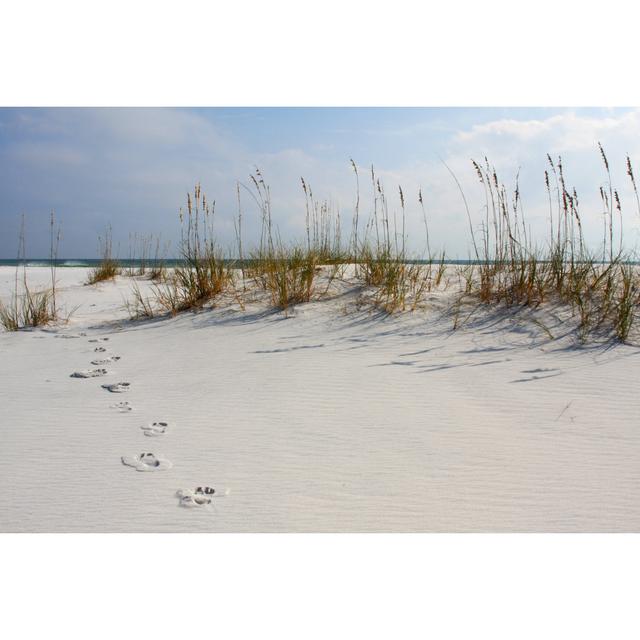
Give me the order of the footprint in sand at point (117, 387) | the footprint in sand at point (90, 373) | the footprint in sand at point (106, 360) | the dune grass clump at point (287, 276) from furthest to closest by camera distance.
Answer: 1. the dune grass clump at point (287, 276)
2. the footprint in sand at point (106, 360)
3. the footprint in sand at point (90, 373)
4. the footprint in sand at point (117, 387)

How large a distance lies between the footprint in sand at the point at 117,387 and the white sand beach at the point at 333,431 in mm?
38

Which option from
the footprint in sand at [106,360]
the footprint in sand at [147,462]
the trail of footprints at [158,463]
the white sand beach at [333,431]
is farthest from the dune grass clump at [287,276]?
the footprint in sand at [147,462]

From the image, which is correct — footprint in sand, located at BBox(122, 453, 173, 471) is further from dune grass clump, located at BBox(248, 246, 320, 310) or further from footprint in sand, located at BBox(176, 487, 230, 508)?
dune grass clump, located at BBox(248, 246, 320, 310)

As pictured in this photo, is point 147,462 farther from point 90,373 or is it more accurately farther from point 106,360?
point 106,360

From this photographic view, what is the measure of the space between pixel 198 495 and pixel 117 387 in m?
1.47

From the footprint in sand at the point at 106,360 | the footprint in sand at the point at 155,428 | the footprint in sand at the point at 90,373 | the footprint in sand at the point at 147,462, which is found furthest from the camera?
the footprint in sand at the point at 106,360

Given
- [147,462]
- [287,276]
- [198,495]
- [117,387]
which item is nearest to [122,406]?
[117,387]

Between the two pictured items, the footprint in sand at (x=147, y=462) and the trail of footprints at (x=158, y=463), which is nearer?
the trail of footprints at (x=158, y=463)

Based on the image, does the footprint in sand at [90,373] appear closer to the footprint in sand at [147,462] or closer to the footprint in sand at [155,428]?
the footprint in sand at [155,428]

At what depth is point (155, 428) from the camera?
7.57 feet

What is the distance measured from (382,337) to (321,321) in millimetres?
682

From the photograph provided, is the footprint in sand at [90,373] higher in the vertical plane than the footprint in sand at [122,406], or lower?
higher

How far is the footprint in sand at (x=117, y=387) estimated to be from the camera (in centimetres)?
292
